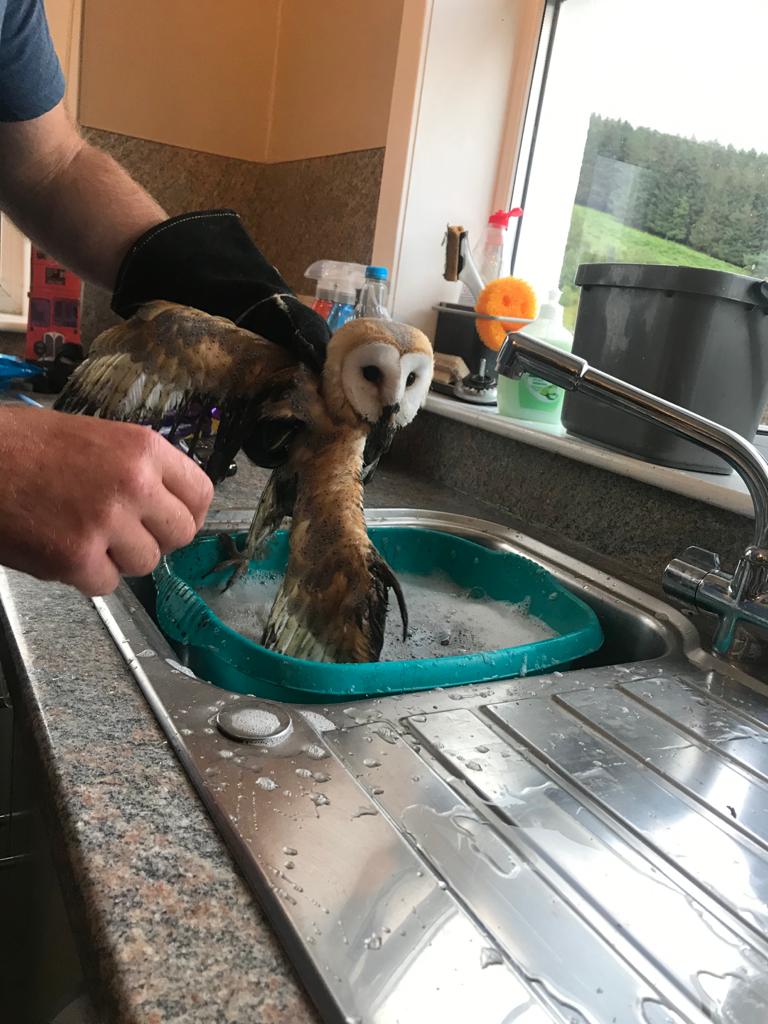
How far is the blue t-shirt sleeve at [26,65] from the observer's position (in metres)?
0.82

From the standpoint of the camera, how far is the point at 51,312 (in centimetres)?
162

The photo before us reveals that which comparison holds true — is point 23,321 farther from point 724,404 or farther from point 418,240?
point 724,404

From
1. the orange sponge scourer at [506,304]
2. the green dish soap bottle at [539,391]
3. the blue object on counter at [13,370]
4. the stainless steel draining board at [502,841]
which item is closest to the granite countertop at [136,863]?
the stainless steel draining board at [502,841]

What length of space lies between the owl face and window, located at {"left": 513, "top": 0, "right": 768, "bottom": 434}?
709 millimetres

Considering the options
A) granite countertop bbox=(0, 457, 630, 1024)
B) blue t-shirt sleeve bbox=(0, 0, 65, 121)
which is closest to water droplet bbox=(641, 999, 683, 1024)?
granite countertop bbox=(0, 457, 630, 1024)

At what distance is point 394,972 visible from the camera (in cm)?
33

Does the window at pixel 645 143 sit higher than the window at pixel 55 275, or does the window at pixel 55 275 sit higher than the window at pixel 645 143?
the window at pixel 645 143

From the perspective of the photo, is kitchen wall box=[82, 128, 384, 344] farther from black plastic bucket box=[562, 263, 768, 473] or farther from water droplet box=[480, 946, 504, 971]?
water droplet box=[480, 946, 504, 971]

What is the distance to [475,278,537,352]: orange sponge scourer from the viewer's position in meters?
1.25

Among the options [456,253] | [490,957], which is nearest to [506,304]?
[456,253]

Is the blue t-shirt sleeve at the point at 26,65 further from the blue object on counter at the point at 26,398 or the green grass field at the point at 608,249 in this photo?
the green grass field at the point at 608,249

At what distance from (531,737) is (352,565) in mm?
206

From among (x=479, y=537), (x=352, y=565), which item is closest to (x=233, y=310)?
(x=352, y=565)

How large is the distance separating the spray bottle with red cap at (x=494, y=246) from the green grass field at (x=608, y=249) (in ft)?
0.37
